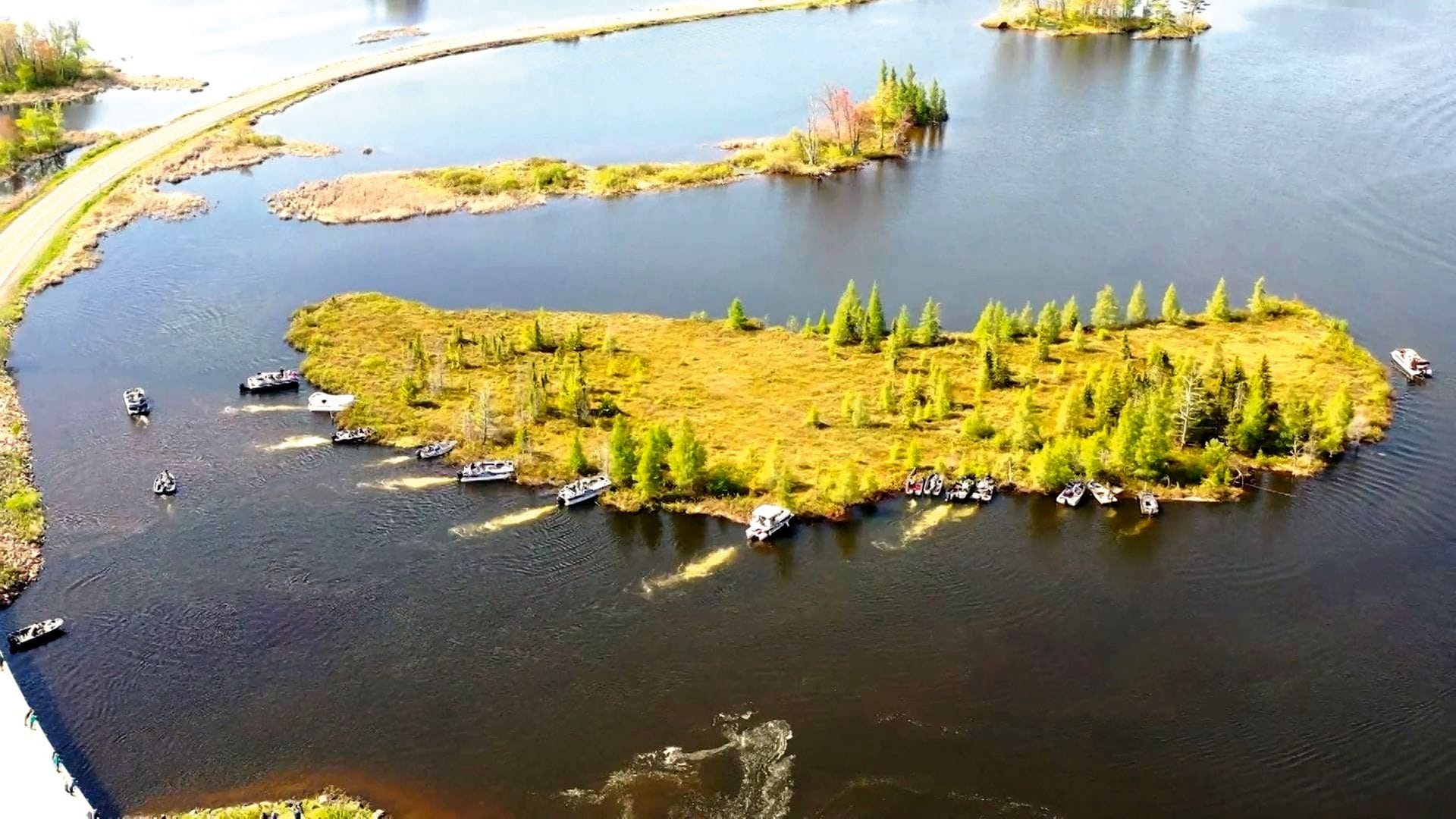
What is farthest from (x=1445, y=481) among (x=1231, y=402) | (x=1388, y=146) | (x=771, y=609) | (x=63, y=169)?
(x=63, y=169)

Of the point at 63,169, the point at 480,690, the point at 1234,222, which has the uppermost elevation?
the point at 63,169

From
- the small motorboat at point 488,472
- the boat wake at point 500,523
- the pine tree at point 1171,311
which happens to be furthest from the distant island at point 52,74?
the pine tree at point 1171,311

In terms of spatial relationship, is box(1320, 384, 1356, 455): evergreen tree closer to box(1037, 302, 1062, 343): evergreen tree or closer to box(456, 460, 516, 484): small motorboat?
box(1037, 302, 1062, 343): evergreen tree

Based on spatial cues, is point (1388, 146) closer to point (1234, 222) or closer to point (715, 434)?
point (1234, 222)

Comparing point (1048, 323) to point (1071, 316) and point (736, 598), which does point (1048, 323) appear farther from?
point (736, 598)

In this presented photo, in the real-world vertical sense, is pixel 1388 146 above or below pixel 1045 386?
above

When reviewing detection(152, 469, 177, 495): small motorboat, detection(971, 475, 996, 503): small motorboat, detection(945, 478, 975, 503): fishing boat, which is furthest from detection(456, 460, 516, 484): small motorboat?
detection(971, 475, 996, 503): small motorboat
